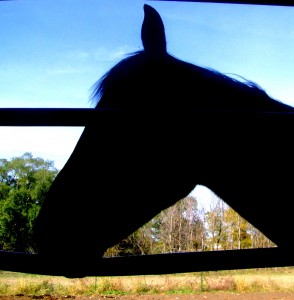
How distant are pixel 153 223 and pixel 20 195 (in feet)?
44.7

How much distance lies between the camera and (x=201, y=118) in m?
1.00

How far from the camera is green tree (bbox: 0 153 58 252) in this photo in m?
28.4

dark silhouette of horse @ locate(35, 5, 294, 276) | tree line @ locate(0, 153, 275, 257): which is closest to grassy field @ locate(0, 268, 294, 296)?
tree line @ locate(0, 153, 275, 257)

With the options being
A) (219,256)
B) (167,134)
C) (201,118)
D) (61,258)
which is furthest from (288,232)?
(61,258)

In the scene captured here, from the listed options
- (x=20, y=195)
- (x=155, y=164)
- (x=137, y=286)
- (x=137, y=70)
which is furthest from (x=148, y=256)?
(x=20, y=195)

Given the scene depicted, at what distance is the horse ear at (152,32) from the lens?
5.37ft

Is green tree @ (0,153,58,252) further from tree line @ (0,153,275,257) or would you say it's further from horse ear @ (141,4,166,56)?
horse ear @ (141,4,166,56)

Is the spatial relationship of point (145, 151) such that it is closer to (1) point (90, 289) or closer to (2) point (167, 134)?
(2) point (167, 134)

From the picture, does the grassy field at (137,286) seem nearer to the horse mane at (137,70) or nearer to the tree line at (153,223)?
the tree line at (153,223)

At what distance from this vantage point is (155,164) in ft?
5.07

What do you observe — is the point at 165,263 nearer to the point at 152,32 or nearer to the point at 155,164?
the point at 155,164

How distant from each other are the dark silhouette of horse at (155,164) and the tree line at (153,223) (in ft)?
88.8

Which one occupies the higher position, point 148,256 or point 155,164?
point 155,164

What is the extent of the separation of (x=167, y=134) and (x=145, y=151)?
0.43 feet
